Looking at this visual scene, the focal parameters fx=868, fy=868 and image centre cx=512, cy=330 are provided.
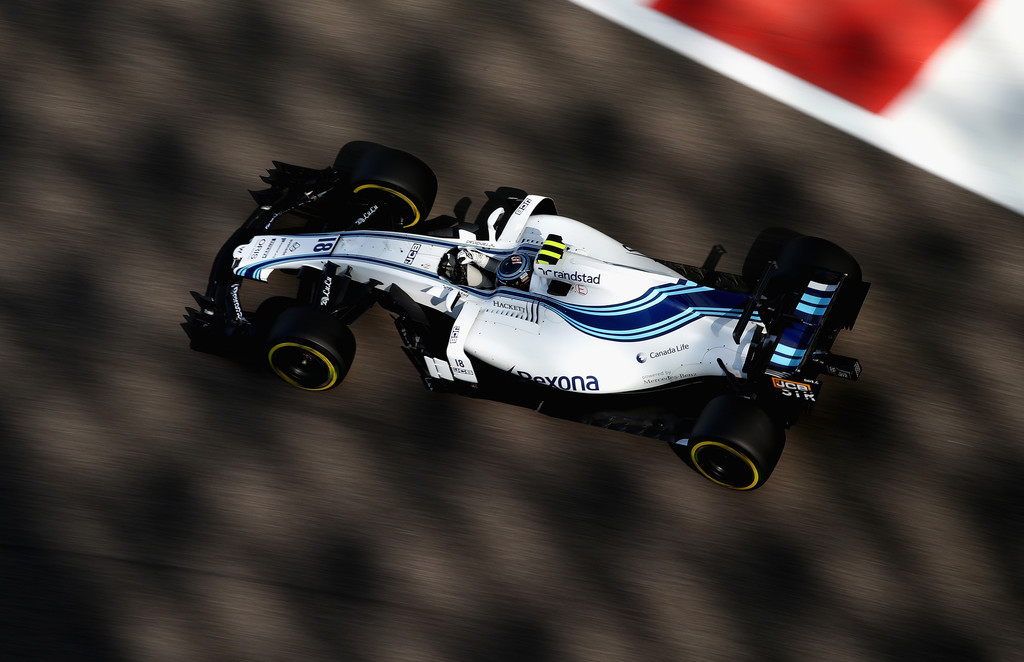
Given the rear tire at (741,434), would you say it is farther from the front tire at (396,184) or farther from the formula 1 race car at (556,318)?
the front tire at (396,184)

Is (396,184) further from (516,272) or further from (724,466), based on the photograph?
(724,466)

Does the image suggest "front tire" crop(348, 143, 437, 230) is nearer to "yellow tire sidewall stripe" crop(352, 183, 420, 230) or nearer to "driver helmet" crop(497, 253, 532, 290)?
"yellow tire sidewall stripe" crop(352, 183, 420, 230)

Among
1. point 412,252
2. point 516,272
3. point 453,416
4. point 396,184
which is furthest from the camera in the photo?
point 396,184

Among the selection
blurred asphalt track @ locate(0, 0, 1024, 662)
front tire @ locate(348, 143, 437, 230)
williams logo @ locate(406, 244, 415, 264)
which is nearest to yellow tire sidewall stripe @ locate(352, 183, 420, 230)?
front tire @ locate(348, 143, 437, 230)

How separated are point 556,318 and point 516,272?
34 cm

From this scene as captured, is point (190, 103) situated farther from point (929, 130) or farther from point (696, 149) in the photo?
point (929, 130)

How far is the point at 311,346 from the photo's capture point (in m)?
4.58

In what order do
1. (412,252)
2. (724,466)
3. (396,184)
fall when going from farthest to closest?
(396,184)
(412,252)
(724,466)

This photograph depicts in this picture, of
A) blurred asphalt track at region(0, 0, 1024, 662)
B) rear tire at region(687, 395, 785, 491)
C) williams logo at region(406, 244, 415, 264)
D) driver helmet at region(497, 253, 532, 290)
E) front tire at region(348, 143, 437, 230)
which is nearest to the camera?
rear tire at region(687, 395, 785, 491)

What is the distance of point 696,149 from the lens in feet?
19.0

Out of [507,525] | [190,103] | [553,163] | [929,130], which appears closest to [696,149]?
[553,163]

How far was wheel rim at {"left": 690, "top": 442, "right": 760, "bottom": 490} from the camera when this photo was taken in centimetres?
434

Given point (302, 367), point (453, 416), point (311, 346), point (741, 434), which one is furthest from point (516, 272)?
point (741, 434)

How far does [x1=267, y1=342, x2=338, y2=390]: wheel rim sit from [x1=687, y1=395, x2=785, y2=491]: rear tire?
197 centimetres
